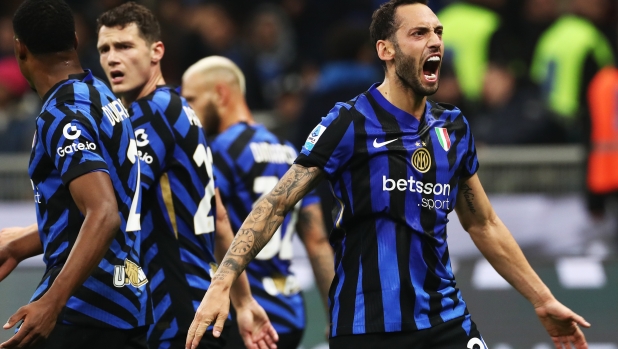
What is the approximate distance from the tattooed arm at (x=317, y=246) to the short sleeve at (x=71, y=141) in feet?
7.90

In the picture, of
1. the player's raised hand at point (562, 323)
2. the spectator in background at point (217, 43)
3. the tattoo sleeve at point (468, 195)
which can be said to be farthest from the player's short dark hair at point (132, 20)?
the spectator in background at point (217, 43)

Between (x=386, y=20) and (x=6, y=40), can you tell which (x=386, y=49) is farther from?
(x=6, y=40)

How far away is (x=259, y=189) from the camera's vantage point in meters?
6.47

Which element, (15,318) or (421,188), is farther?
(421,188)

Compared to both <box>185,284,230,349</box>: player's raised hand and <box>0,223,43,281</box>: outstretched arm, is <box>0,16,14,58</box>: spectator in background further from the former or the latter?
<box>185,284,230,349</box>: player's raised hand

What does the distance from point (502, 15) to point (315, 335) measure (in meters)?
6.16

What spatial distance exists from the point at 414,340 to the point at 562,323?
0.85m

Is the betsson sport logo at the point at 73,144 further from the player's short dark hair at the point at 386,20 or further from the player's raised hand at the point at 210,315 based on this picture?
the player's short dark hair at the point at 386,20

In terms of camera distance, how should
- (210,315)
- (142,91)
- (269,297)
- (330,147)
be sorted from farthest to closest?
(269,297), (142,91), (330,147), (210,315)

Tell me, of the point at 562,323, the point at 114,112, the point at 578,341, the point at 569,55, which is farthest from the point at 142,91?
the point at 569,55

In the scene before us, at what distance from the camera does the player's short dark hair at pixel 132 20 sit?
18.8ft

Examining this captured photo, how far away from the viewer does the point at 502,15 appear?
1284 cm

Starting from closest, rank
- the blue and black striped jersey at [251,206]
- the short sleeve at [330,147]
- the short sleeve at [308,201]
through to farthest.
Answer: the short sleeve at [330,147], the blue and black striped jersey at [251,206], the short sleeve at [308,201]

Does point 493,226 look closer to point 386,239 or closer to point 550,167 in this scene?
point 386,239
